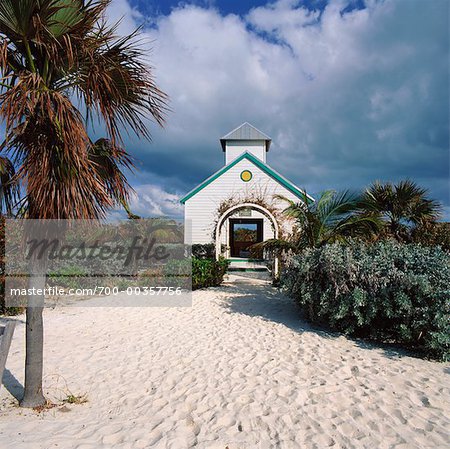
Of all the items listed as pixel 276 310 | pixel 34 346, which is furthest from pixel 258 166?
pixel 34 346

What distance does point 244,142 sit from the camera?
20391mm

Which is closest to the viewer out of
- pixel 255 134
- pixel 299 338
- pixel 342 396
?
pixel 342 396

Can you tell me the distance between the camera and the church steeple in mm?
20203

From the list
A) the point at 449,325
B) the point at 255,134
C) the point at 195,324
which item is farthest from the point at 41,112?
the point at 255,134

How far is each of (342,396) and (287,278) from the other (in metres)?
3.21

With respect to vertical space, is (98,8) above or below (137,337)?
above

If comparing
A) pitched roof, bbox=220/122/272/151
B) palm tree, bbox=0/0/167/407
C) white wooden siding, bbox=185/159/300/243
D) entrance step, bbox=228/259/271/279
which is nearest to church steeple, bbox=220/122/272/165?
pitched roof, bbox=220/122/272/151

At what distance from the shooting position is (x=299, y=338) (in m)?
5.91

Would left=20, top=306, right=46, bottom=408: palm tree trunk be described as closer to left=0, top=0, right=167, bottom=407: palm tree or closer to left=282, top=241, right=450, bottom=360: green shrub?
left=0, top=0, right=167, bottom=407: palm tree

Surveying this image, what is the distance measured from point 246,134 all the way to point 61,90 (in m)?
17.7

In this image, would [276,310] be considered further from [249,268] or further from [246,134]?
[246,134]

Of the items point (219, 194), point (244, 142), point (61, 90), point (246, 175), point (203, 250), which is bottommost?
point (203, 250)

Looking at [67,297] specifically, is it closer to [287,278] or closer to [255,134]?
[287,278]

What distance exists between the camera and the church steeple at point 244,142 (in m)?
20.2
